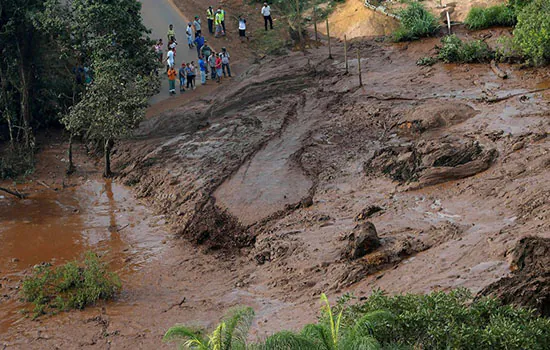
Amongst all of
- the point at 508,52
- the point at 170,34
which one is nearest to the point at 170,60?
the point at 170,34

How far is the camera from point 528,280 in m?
11.0

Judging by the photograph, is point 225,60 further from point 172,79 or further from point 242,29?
point 242,29

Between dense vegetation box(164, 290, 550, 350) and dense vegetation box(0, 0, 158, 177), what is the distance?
14.2 m

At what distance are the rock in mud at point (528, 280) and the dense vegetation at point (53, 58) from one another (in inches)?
566

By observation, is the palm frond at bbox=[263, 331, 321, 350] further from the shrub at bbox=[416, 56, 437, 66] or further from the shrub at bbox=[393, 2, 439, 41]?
the shrub at bbox=[393, 2, 439, 41]

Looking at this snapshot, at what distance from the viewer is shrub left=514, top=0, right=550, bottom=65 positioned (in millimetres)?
21984

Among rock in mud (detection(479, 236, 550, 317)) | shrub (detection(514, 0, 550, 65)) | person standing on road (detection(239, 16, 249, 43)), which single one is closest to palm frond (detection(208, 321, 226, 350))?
rock in mud (detection(479, 236, 550, 317))

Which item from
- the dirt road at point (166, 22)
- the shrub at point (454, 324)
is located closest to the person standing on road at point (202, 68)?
the dirt road at point (166, 22)

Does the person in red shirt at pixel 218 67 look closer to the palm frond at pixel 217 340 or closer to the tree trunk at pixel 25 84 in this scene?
the tree trunk at pixel 25 84

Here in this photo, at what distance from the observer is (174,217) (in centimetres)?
1970

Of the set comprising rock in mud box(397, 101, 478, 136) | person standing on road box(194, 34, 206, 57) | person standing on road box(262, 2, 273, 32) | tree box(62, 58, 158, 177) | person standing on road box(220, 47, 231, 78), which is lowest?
rock in mud box(397, 101, 478, 136)

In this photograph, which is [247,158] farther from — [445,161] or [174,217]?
[445,161]

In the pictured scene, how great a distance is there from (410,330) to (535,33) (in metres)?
15.2

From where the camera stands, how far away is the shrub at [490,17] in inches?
1046
